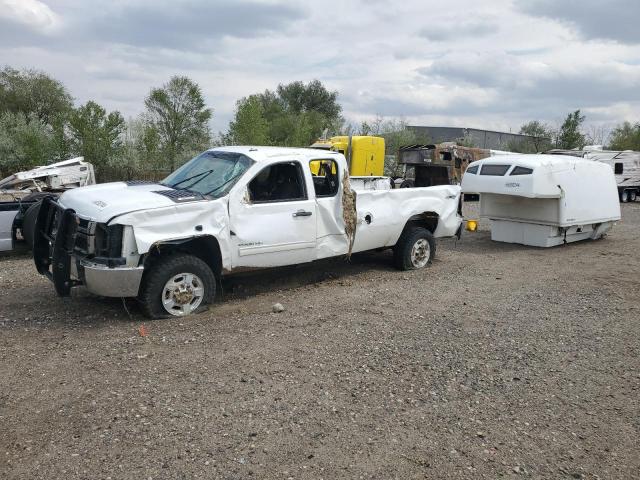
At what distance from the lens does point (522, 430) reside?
3988 mm

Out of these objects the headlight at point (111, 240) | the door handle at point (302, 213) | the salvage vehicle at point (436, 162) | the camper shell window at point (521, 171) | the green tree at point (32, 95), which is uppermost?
the green tree at point (32, 95)

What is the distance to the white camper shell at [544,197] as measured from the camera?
11070mm

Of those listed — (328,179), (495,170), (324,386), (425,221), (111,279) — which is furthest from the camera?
(495,170)

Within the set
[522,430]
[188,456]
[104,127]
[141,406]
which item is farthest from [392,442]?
[104,127]

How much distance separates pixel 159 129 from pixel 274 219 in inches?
1261

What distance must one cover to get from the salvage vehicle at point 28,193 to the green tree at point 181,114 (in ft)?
70.9

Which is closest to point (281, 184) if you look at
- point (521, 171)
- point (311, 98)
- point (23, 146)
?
point (521, 171)

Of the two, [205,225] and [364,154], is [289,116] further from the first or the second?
[205,225]

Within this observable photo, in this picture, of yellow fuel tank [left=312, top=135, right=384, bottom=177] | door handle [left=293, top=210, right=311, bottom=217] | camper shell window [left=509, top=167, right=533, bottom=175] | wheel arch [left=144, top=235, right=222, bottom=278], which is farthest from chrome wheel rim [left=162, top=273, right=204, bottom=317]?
yellow fuel tank [left=312, top=135, right=384, bottom=177]

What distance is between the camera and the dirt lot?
3545 mm

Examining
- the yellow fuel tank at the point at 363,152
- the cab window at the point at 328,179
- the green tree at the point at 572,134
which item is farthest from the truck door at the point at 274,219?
the green tree at the point at 572,134

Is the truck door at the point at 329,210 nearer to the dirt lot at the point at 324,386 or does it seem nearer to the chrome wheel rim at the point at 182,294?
the dirt lot at the point at 324,386

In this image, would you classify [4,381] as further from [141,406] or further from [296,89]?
[296,89]

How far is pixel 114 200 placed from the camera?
596cm
